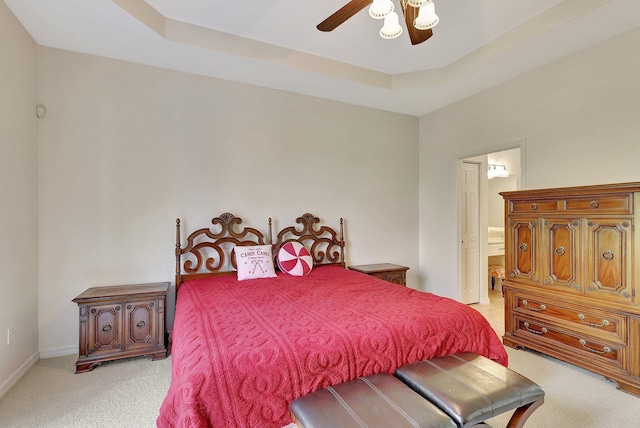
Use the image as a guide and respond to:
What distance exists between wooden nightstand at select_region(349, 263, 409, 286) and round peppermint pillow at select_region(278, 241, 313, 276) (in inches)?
30.4

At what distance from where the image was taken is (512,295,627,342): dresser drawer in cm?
239

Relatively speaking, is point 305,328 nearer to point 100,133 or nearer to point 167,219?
point 167,219

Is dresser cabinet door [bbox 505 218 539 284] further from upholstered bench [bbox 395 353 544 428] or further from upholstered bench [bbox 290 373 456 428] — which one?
upholstered bench [bbox 290 373 456 428]

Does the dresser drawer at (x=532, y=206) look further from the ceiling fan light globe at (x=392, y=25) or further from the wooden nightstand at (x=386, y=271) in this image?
the ceiling fan light globe at (x=392, y=25)

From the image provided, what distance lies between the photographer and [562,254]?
2.72 metres

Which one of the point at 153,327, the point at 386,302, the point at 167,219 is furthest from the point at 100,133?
the point at 386,302

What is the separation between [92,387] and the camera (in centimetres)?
235

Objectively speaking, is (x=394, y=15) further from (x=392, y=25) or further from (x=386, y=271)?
(x=386, y=271)

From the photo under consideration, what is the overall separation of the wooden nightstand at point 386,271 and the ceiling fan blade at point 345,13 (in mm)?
2652

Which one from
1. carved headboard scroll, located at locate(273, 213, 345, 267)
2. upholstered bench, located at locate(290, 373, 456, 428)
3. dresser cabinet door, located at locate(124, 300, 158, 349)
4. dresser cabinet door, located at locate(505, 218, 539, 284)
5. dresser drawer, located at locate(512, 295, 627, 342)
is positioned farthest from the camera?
carved headboard scroll, located at locate(273, 213, 345, 267)

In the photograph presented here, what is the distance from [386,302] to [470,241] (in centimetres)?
279

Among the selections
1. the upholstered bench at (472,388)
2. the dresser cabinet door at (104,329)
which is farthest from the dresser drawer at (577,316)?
the dresser cabinet door at (104,329)

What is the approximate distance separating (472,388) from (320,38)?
9.63 ft

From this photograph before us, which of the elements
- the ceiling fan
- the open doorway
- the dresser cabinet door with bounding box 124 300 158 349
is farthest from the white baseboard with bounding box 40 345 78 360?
the open doorway
